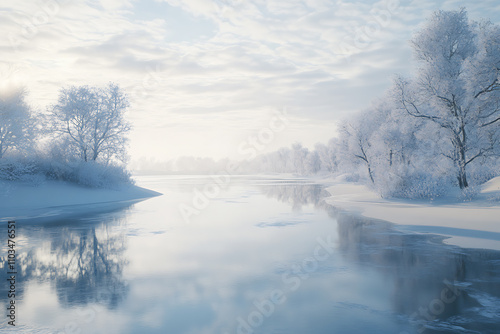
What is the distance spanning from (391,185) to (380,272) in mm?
20657

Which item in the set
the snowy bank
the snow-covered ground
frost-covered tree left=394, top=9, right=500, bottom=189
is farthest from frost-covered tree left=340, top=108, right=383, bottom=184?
the snowy bank

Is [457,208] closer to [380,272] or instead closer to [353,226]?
[353,226]

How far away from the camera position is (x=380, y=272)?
9344 mm

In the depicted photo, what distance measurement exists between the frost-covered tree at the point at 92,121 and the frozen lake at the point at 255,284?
91.9 ft

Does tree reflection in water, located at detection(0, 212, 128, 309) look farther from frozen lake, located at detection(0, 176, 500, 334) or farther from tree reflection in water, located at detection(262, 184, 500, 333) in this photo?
tree reflection in water, located at detection(262, 184, 500, 333)

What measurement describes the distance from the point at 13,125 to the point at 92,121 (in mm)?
8829

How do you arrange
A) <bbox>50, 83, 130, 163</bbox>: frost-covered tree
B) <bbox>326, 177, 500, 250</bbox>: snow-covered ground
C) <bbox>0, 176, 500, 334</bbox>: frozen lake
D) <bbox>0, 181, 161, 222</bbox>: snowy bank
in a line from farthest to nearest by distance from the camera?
<bbox>50, 83, 130, 163</bbox>: frost-covered tree
<bbox>0, 181, 161, 222</bbox>: snowy bank
<bbox>326, 177, 500, 250</bbox>: snow-covered ground
<bbox>0, 176, 500, 334</bbox>: frozen lake

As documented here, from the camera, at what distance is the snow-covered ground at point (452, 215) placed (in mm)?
13602

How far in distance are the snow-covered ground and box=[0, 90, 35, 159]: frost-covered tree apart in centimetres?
3464

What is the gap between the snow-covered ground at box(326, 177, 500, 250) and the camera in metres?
13.6

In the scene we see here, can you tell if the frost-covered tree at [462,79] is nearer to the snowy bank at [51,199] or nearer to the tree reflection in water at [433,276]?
the tree reflection in water at [433,276]

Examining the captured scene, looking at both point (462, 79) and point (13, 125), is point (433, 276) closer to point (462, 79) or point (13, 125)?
point (462, 79)

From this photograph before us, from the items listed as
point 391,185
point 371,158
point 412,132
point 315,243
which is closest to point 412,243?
point 315,243

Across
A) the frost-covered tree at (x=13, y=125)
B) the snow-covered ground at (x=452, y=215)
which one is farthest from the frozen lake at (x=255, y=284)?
the frost-covered tree at (x=13, y=125)
